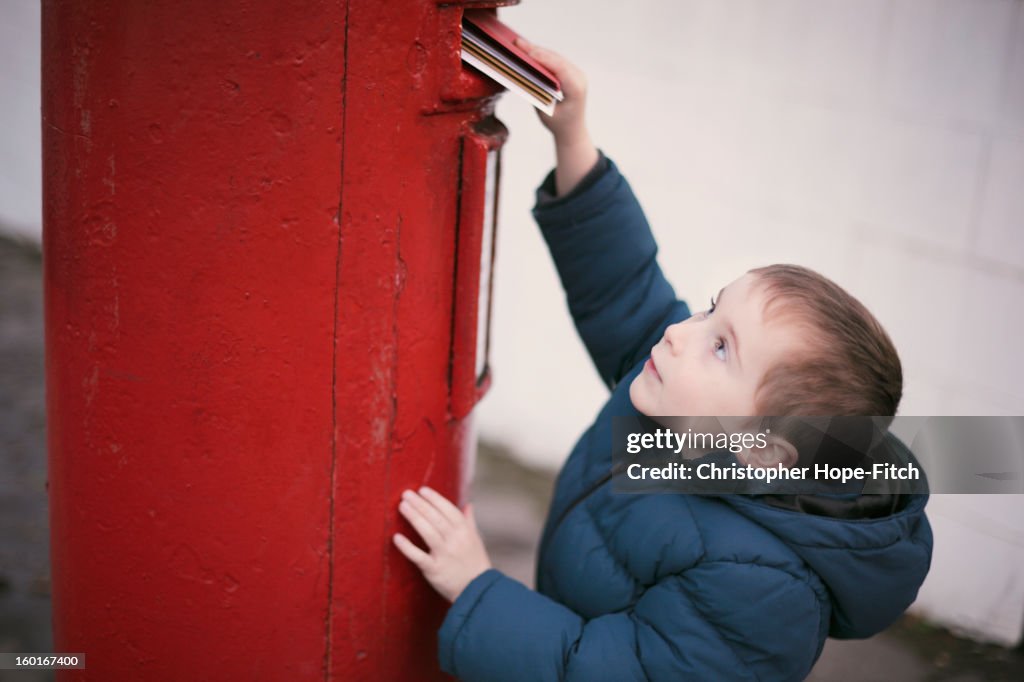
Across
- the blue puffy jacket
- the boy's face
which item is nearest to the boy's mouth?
the boy's face

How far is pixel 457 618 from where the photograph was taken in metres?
1.42

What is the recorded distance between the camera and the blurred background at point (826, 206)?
7.61 ft

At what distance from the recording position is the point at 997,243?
2318 millimetres

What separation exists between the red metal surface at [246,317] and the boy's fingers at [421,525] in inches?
0.7

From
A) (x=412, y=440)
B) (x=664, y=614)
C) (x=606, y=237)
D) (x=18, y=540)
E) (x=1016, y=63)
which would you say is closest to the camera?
(x=664, y=614)

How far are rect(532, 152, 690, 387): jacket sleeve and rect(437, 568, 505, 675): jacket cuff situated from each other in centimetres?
44

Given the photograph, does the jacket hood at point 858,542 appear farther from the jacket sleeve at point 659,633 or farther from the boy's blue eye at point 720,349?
the boy's blue eye at point 720,349

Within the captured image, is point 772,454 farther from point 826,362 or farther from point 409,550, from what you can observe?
point 409,550

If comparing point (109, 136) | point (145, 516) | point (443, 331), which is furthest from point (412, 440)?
point (109, 136)

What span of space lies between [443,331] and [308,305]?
0.21m

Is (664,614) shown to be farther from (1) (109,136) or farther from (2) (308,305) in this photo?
(1) (109,136)

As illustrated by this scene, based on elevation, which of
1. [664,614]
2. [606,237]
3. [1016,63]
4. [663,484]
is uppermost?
[1016,63]

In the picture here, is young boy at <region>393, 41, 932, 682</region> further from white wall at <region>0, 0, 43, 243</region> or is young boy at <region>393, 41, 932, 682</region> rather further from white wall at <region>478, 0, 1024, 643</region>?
white wall at <region>0, 0, 43, 243</region>

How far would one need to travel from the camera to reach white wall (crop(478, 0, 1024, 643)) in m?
2.31
